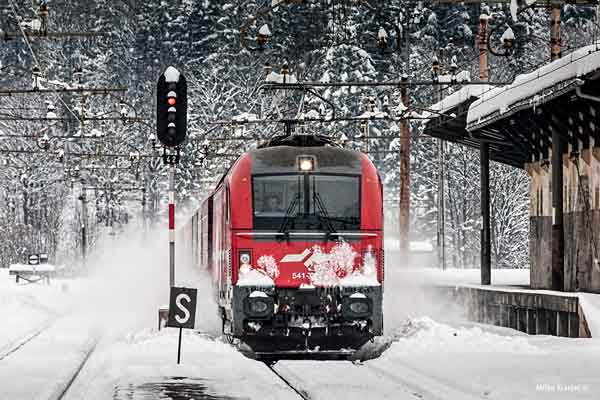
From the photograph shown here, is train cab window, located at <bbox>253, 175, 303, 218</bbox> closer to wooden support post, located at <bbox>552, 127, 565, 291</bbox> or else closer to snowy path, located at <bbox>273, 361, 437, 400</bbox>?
snowy path, located at <bbox>273, 361, 437, 400</bbox>

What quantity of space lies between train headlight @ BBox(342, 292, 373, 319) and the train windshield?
116cm

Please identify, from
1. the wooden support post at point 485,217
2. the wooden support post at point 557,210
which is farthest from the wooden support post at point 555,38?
the wooden support post at point 557,210

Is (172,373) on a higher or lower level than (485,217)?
lower

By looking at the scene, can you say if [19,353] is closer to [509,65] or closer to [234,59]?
[509,65]

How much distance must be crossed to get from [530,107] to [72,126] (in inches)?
2851

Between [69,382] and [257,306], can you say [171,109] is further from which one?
[69,382]

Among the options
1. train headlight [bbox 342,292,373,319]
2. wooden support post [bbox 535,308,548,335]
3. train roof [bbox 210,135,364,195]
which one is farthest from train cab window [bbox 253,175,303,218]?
wooden support post [bbox 535,308,548,335]

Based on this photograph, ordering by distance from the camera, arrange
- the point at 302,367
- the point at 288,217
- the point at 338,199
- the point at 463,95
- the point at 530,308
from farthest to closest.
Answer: the point at 463,95, the point at 530,308, the point at 338,199, the point at 288,217, the point at 302,367

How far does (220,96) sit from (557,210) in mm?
65786

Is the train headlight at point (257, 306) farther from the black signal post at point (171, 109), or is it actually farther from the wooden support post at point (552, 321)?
the wooden support post at point (552, 321)

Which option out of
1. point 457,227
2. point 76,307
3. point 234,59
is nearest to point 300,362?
point 76,307

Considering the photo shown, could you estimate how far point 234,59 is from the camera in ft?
Result: 290

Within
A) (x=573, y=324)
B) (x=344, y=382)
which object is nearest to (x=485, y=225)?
(x=573, y=324)

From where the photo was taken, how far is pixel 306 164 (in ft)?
62.2
